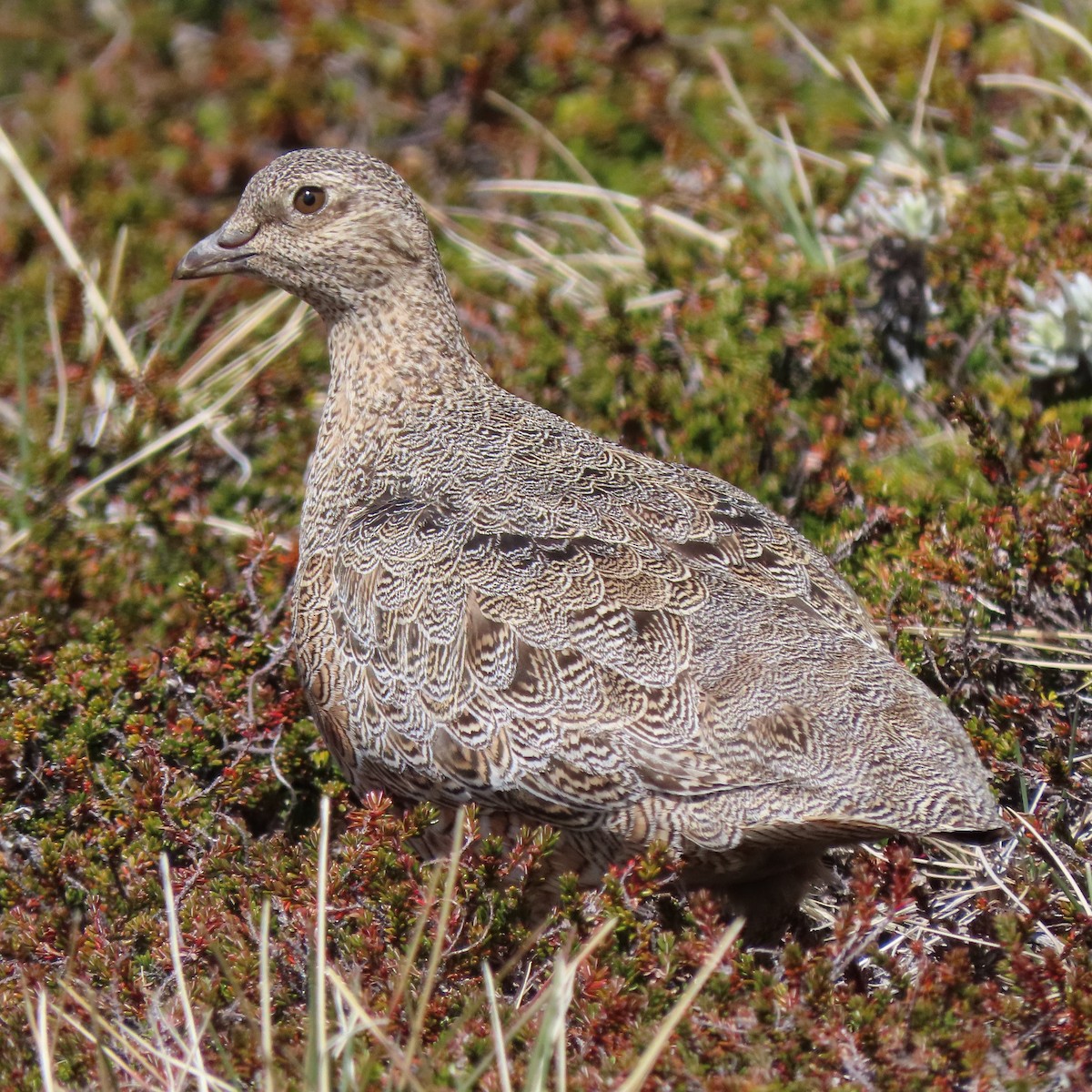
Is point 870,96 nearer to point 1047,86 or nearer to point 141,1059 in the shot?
point 1047,86

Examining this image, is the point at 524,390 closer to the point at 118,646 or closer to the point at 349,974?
the point at 118,646

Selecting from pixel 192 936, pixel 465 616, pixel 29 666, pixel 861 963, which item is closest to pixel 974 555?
pixel 861 963

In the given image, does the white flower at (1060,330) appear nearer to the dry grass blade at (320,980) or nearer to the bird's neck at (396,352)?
the bird's neck at (396,352)

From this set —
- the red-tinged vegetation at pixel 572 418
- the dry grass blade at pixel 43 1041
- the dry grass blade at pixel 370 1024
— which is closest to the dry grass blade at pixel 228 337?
the red-tinged vegetation at pixel 572 418

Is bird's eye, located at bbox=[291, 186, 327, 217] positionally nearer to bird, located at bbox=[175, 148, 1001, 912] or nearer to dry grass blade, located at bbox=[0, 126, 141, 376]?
bird, located at bbox=[175, 148, 1001, 912]

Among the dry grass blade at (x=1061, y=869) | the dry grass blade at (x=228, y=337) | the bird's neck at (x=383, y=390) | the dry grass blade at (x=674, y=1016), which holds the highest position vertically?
the bird's neck at (x=383, y=390)

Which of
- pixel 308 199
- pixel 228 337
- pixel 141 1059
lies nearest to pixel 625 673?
pixel 141 1059
